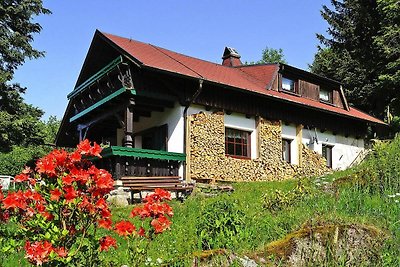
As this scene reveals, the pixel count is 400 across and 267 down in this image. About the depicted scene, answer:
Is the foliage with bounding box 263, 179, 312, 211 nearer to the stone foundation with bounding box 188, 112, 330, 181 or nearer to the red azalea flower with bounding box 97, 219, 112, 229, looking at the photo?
the red azalea flower with bounding box 97, 219, 112, 229

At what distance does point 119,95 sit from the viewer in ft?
46.9

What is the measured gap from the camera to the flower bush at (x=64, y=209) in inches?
122

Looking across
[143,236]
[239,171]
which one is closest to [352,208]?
[143,236]

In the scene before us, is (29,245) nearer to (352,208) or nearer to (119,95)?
(352,208)

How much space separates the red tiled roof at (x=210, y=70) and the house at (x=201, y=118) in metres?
0.08

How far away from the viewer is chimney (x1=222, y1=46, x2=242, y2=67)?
915 inches

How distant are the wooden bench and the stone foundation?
0.85m

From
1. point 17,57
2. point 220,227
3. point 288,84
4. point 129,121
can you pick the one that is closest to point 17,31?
point 17,57

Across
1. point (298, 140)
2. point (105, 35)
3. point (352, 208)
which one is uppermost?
point (105, 35)

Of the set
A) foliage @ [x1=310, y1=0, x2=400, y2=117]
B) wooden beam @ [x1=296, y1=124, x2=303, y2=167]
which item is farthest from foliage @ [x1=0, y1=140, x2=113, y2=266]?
foliage @ [x1=310, y1=0, x2=400, y2=117]

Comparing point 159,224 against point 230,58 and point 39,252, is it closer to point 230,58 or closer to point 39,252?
point 39,252

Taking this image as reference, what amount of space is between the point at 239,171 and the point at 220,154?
1004 millimetres

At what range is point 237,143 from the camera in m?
16.5

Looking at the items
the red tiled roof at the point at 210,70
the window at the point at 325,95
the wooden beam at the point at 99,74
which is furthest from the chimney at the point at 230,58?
the wooden beam at the point at 99,74
